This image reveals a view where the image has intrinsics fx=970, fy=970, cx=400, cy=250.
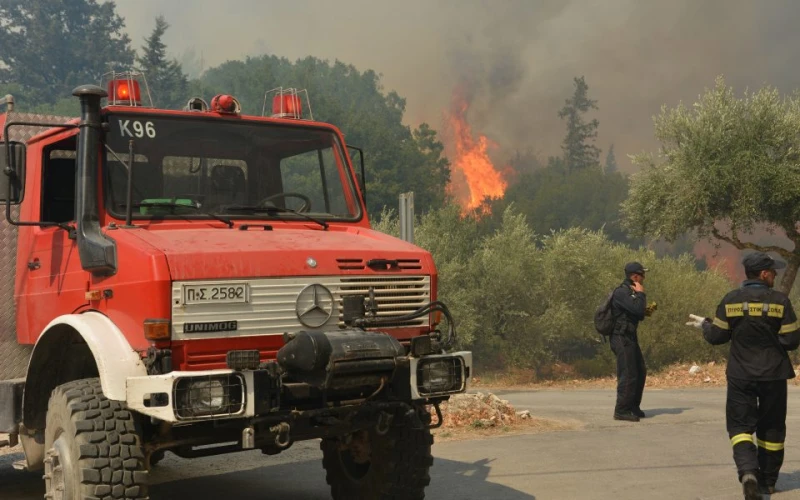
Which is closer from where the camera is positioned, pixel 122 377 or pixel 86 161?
pixel 122 377

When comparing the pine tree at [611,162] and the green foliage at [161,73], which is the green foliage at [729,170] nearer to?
the green foliage at [161,73]

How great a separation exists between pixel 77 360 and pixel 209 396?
4.73 feet

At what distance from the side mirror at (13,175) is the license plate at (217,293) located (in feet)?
4.55

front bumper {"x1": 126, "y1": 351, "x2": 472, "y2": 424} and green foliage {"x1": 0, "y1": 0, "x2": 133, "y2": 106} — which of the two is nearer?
front bumper {"x1": 126, "y1": 351, "x2": 472, "y2": 424}

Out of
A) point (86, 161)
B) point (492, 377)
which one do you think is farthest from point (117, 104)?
point (492, 377)

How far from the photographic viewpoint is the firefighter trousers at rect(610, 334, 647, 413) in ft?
35.7

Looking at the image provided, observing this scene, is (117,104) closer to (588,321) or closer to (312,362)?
(312,362)

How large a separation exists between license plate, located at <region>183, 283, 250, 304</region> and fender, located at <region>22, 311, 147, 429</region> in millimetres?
430

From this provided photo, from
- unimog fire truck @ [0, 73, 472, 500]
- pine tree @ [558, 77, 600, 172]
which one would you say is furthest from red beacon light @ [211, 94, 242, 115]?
pine tree @ [558, 77, 600, 172]

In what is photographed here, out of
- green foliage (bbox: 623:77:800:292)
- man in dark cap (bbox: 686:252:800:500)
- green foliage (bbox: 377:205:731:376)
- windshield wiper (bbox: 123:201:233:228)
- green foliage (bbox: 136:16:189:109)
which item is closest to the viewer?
windshield wiper (bbox: 123:201:233:228)

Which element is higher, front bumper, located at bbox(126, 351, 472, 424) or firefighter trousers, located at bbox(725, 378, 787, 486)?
front bumper, located at bbox(126, 351, 472, 424)

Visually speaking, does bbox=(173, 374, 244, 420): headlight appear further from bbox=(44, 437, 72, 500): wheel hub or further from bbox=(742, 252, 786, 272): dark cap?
bbox=(742, 252, 786, 272): dark cap

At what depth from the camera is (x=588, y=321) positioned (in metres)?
33.2

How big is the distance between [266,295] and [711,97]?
70.0 ft
